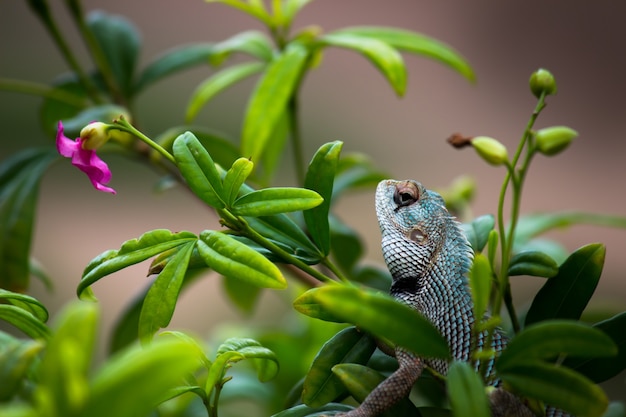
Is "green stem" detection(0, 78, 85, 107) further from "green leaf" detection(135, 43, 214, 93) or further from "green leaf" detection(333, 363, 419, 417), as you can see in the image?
"green leaf" detection(333, 363, 419, 417)

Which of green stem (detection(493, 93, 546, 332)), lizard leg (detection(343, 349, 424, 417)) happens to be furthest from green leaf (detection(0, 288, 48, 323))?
green stem (detection(493, 93, 546, 332))

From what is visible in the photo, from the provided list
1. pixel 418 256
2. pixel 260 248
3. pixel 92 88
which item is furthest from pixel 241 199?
pixel 92 88

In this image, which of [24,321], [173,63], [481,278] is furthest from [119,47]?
[481,278]

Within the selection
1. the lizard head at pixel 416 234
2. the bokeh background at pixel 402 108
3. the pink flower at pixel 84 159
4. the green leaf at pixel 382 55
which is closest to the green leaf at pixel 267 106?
the green leaf at pixel 382 55

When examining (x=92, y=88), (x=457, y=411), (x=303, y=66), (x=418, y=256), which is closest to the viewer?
(x=457, y=411)

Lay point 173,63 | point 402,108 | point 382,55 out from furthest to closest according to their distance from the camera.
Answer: point 402,108, point 173,63, point 382,55

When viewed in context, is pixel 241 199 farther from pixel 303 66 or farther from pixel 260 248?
pixel 303 66

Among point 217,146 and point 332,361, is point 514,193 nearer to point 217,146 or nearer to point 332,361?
point 332,361
